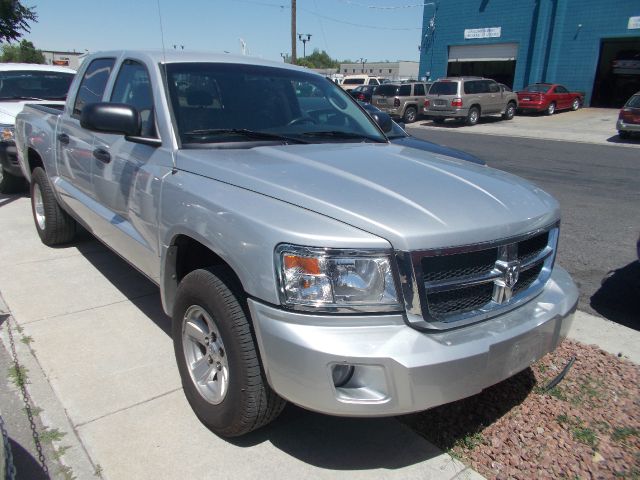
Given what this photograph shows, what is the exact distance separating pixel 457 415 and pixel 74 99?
3.99 meters

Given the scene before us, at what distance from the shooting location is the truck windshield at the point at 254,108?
3148mm

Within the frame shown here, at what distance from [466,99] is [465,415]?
22.0 metres

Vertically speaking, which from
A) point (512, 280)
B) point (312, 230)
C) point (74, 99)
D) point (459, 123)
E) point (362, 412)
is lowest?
point (459, 123)

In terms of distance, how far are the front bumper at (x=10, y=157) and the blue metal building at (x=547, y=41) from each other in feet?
92.2

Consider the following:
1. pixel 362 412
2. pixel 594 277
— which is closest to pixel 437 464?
pixel 362 412

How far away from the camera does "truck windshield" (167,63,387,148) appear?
315 cm

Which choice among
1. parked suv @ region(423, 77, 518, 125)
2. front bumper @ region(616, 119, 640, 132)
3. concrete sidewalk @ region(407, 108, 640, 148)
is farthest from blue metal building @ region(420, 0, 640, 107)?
front bumper @ region(616, 119, 640, 132)

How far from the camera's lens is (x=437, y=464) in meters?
2.58

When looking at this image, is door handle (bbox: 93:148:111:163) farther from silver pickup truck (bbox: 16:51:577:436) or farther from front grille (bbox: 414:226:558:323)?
front grille (bbox: 414:226:558:323)

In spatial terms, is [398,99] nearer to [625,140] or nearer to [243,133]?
[625,140]

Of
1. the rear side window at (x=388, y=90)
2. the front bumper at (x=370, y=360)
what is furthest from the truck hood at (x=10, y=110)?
the rear side window at (x=388, y=90)

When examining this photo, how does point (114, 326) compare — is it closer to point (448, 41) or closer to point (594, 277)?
point (594, 277)

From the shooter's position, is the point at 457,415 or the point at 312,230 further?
the point at 457,415

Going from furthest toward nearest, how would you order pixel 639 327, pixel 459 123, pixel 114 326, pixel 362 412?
pixel 459 123, pixel 639 327, pixel 114 326, pixel 362 412
